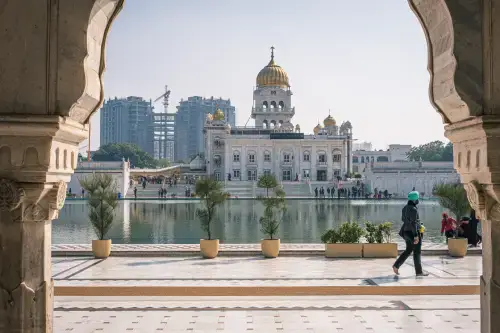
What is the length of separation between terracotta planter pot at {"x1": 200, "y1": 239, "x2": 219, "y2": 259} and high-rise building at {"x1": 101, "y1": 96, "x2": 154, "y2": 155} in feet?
455

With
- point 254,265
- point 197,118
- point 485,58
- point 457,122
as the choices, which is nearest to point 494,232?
point 457,122

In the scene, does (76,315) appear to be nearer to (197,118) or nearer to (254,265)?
(254,265)

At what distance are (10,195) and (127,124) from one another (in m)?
148

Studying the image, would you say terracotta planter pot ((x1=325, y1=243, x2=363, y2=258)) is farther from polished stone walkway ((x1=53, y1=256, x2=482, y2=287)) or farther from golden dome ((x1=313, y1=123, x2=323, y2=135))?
golden dome ((x1=313, y1=123, x2=323, y2=135))

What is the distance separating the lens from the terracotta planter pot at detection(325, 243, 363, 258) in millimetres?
11922

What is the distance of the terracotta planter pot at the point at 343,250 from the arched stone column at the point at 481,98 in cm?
768

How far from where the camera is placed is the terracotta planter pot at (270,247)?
11.9 m

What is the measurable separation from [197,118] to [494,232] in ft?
486

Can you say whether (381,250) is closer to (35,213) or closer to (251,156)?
(35,213)

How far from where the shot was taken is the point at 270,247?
11922mm

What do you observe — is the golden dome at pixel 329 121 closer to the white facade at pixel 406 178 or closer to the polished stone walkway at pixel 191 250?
the white facade at pixel 406 178

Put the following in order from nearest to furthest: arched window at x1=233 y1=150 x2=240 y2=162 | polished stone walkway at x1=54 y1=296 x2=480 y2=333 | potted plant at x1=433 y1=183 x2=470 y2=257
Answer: polished stone walkway at x1=54 y1=296 x2=480 y2=333
potted plant at x1=433 y1=183 x2=470 y2=257
arched window at x1=233 y1=150 x2=240 y2=162

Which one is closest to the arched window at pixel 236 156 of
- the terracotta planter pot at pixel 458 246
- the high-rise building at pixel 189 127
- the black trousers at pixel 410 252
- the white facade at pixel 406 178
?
the white facade at pixel 406 178

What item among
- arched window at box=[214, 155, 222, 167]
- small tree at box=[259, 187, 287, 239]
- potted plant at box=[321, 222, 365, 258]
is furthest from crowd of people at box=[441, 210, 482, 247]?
arched window at box=[214, 155, 222, 167]
